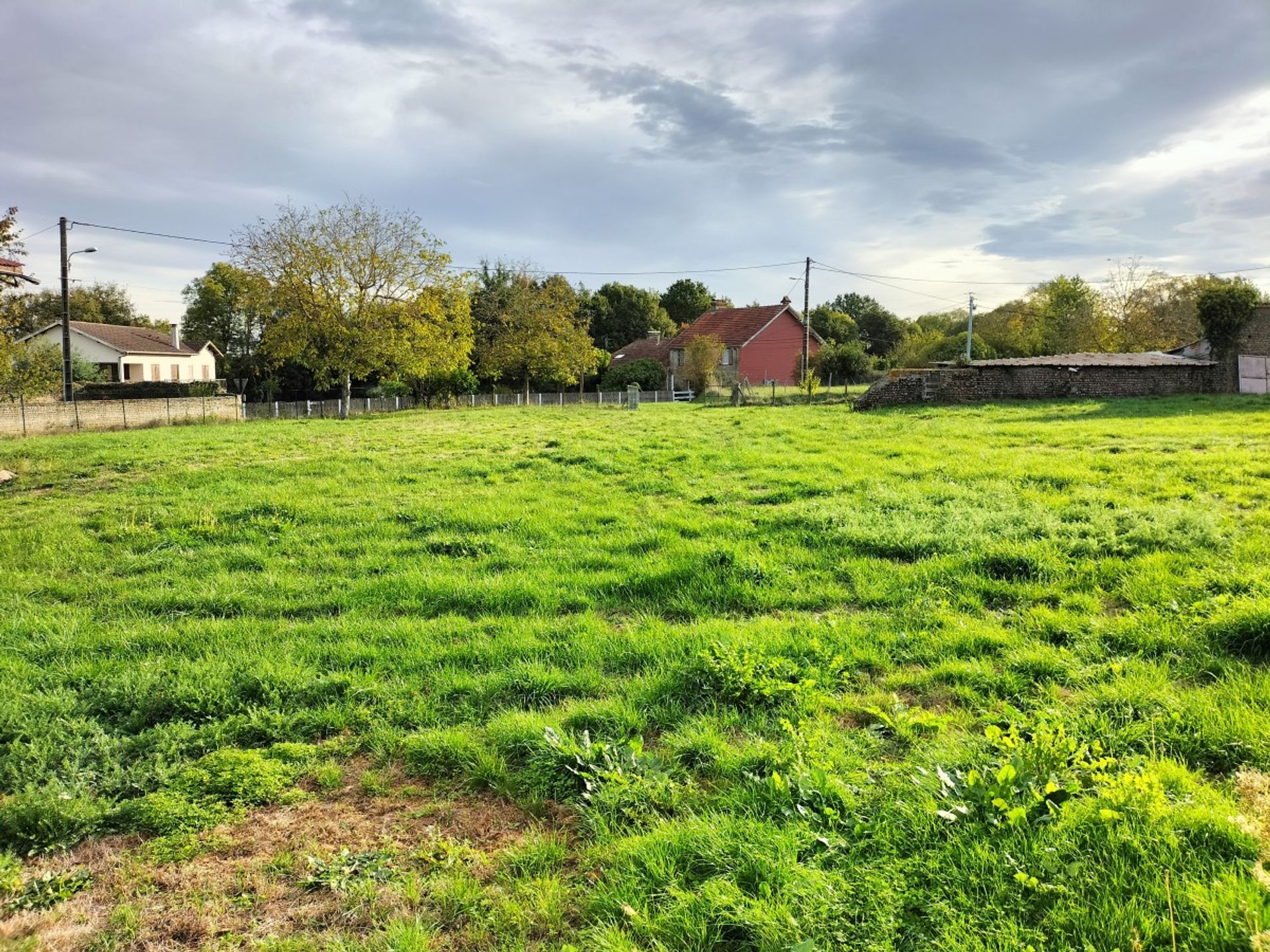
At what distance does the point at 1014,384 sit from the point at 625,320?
150ft

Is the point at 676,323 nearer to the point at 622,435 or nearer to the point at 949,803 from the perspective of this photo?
the point at 622,435

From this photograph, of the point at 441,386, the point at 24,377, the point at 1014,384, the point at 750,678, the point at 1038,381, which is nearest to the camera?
the point at 750,678

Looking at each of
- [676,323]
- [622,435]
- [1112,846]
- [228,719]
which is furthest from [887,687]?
[676,323]

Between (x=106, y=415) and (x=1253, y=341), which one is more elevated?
(x=1253, y=341)

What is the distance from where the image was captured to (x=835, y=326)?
67062 millimetres

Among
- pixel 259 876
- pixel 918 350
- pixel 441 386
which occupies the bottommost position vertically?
pixel 259 876

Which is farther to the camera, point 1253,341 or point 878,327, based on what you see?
point 878,327

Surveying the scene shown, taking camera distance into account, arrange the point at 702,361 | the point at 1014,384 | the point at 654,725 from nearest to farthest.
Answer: the point at 654,725
the point at 1014,384
the point at 702,361

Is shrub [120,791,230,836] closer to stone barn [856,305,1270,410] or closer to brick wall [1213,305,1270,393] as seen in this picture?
stone barn [856,305,1270,410]

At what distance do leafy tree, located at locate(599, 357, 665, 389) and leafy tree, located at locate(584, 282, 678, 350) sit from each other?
1697 centimetres

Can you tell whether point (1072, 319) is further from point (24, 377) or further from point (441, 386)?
point (24, 377)

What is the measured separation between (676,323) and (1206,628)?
228 feet

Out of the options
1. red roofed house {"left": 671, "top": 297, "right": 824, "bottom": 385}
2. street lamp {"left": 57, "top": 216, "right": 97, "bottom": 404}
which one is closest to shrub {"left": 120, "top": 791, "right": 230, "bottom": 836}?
street lamp {"left": 57, "top": 216, "right": 97, "bottom": 404}

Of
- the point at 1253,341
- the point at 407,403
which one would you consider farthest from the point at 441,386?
the point at 1253,341
